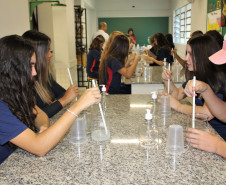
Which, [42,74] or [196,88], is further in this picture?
[42,74]

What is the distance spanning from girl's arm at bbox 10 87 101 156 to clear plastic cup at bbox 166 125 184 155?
1.13 ft

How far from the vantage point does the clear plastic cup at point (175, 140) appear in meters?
0.98

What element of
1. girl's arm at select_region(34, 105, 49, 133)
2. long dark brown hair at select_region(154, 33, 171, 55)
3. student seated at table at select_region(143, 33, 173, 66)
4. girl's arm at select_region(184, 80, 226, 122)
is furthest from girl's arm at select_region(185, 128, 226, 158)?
long dark brown hair at select_region(154, 33, 171, 55)

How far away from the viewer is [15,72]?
3.52 ft

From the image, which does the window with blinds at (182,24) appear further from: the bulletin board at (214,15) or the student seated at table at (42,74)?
the student seated at table at (42,74)

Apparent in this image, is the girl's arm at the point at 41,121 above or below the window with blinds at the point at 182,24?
below

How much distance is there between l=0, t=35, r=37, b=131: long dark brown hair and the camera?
106 cm

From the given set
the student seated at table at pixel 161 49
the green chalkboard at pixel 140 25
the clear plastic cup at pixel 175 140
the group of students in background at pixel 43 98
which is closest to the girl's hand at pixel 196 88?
the group of students in background at pixel 43 98

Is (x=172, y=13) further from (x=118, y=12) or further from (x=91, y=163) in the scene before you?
(x=91, y=163)

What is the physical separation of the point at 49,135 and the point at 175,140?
1.66ft

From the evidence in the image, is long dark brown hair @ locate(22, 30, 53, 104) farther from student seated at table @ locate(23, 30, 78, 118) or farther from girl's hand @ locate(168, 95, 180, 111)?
girl's hand @ locate(168, 95, 180, 111)

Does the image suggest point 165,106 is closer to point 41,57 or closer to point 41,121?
point 41,121

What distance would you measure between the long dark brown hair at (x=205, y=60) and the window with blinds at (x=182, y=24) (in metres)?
6.67

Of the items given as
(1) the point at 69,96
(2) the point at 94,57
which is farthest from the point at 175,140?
(2) the point at 94,57
